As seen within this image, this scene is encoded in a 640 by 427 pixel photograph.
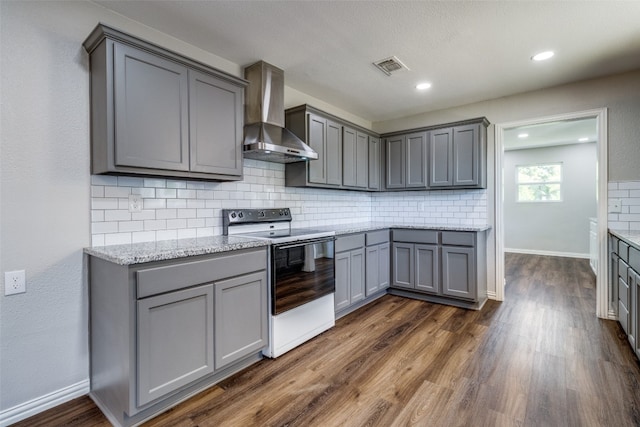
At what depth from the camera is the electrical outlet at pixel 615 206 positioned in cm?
308

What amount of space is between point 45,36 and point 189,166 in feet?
3.50

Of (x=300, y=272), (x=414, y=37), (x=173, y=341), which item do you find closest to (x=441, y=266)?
(x=300, y=272)

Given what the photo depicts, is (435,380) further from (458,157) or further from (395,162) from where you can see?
(395,162)

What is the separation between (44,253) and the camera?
1.82 m

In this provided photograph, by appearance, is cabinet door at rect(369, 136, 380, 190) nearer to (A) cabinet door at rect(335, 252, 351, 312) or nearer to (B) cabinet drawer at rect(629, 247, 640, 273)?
(A) cabinet door at rect(335, 252, 351, 312)

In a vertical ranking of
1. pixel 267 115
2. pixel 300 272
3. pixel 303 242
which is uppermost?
pixel 267 115

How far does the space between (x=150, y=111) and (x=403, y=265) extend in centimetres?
317

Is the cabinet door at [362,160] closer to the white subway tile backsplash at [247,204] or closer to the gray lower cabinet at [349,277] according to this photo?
the white subway tile backsplash at [247,204]

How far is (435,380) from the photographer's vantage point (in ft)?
6.85

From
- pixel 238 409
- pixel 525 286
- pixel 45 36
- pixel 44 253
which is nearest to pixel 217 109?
pixel 45 36

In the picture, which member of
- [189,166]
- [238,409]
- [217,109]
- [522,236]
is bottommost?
[238,409]

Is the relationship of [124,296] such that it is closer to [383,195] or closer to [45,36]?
[45,36]

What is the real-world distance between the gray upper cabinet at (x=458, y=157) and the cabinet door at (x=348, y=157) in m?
1.00

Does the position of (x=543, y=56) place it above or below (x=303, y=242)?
above
